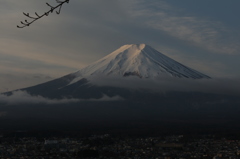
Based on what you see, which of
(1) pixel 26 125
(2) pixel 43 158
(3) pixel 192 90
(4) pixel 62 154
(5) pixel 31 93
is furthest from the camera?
(3) pixel 192 90

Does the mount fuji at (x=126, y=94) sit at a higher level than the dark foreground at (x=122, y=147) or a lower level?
higher

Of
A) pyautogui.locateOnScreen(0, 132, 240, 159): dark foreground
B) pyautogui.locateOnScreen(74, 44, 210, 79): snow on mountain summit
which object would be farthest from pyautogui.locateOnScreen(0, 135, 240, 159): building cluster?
pyautogui.locateOnScreen(74, 44, 210, 79): snow on mountain summit

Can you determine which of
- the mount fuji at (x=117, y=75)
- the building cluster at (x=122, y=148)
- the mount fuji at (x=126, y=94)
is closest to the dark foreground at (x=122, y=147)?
the building cluster at (x=122, y=148)

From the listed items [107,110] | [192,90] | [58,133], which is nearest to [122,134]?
[58,133]

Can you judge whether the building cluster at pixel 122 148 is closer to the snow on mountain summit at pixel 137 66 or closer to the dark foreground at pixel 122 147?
the dark foreground at pixel 122 147

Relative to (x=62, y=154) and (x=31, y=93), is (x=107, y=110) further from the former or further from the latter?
(x=62, y=154)

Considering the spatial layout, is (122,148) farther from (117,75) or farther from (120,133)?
(117,75)
